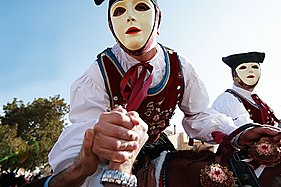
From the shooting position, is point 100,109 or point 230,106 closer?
point 100,109

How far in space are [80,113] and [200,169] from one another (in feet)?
1.45

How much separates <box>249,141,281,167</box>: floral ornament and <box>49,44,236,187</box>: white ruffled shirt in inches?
9.5

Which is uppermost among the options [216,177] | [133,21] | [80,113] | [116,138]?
[133,21]

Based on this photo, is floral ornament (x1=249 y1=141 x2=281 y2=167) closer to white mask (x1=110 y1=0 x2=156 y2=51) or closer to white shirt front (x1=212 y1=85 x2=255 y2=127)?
white mask (x1=110 y1=0 x2=156 y2=51)

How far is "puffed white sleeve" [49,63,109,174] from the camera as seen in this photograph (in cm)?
108

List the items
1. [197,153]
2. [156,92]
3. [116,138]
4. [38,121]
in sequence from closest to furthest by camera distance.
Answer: [116,138] → [197,153] → [156,92] → [38,121]

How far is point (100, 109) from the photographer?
1.30 meters

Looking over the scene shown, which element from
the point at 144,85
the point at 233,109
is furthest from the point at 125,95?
the point at 233,109

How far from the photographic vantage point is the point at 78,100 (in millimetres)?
1324

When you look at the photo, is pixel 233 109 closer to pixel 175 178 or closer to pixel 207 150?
pixel 207 150

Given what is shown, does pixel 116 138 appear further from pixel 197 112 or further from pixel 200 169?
pixel 197 112

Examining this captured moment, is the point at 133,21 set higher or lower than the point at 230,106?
higher

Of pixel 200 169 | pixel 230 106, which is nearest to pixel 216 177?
pixel 200 169

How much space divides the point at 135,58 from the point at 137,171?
18.1 inches
